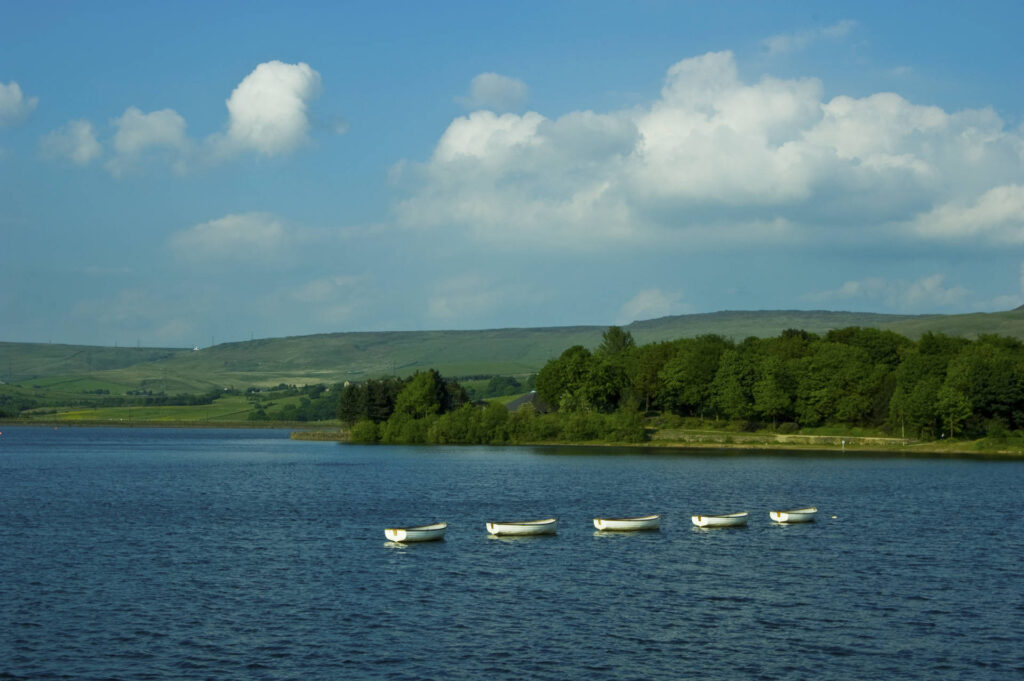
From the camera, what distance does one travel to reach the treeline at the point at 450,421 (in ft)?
516

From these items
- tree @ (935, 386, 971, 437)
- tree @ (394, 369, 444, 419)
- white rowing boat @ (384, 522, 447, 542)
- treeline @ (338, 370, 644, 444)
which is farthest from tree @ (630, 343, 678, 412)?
white rowing boat @ (384, 522, 447, 542)

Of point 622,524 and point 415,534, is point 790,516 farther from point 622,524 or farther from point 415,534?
point 415,534

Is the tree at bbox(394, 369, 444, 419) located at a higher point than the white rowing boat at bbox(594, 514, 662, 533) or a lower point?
higher

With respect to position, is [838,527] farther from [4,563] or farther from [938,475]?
[4,563]

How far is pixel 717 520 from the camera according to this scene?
62438mm

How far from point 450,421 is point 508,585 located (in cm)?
A: 11747

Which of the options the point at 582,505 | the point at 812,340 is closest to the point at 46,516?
the point at 582,505

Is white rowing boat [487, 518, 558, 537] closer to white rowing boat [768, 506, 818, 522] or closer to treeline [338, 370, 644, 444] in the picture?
white rowing boat [768, 506, 818, 522]

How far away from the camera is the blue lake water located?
107 ft

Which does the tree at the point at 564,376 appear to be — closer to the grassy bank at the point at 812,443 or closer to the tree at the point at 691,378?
the grassy bank at the point at 812,443

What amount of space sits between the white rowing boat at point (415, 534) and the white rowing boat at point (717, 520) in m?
16.2

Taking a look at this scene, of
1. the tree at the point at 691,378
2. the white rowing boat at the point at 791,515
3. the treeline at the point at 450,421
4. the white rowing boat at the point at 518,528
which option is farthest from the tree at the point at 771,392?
the white rowing boat at the point at 518,528

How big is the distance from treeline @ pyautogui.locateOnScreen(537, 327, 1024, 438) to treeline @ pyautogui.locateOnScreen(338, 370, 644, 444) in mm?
5495

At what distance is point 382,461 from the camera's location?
12706cm
